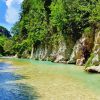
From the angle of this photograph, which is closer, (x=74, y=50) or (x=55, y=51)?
(x=74, y=50)

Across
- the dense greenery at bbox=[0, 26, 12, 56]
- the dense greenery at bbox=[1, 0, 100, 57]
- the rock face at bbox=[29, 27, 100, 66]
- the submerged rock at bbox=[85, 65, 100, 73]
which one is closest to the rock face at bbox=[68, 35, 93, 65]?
the rock face at bbox=[29, 27, 100, 66]

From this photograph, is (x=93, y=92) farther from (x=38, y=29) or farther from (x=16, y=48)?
(x=16, y=48)

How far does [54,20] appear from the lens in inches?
2406

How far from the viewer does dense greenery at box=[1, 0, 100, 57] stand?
166ft

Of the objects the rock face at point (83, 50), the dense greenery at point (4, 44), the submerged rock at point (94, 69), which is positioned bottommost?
the submerged rock at point (94, 69)


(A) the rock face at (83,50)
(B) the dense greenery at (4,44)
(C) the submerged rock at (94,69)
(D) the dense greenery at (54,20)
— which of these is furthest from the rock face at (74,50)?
(B) the dense greenery at (4,44)

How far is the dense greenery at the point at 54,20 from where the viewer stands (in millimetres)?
50475

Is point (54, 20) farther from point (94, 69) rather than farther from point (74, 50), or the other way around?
point (94, 69)

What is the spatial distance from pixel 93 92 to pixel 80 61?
2958cm

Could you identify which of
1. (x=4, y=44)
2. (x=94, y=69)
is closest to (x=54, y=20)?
(x=94, y=69)

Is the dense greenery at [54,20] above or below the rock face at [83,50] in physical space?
above

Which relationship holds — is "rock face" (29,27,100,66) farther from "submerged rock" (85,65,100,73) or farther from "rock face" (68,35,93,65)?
"submerged rock" (85,65,100,73)

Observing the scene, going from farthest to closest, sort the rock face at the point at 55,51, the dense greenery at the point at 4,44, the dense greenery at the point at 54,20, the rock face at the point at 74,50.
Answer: the dense greenery at the point at 4,44 → the rock face at the point at 55,51 → the dense greenery at the point at 54,20 → the rock face at the point at 74,50

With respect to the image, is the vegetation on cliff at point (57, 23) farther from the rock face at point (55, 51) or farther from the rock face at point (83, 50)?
the rock face at point (83, 50)
